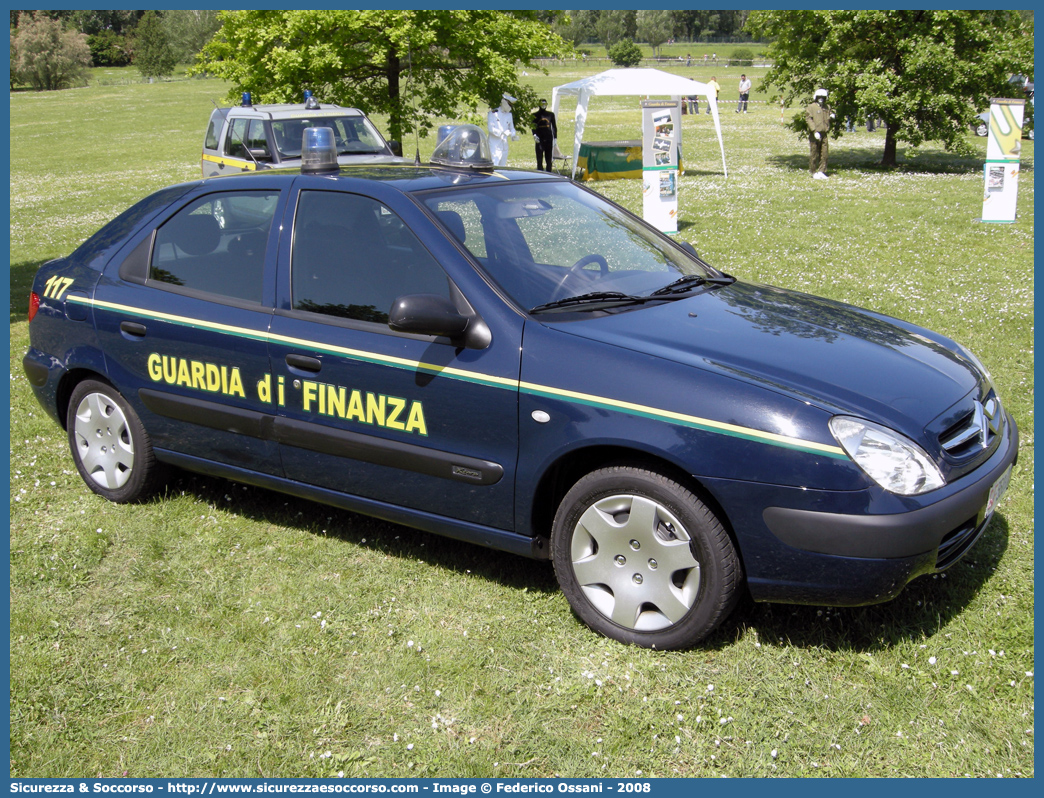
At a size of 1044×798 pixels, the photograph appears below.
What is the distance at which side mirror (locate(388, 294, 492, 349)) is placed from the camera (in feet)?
10.8

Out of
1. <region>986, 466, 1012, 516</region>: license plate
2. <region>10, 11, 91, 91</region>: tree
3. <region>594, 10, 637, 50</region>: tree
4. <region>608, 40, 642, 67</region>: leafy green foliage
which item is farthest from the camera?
<region>594, 10, 637, 50</region>: tree

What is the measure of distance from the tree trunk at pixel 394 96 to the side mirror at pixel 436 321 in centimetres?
1318

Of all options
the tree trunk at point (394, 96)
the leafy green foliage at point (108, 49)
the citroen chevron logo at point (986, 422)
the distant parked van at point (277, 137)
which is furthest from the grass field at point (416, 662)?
the leafy green foliage at point (108, 49)

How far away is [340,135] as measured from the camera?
12789mm

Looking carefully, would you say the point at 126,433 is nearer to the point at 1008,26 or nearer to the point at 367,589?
the point at 367,589

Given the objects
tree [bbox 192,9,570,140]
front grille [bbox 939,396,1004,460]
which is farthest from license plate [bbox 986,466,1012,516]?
tree [bbox 192,9,570,140]

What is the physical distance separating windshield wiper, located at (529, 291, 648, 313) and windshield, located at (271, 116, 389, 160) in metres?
9.28

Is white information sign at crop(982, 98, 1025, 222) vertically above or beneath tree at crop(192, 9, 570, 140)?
beneath

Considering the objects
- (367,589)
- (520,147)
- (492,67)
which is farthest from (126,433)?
(520,147)

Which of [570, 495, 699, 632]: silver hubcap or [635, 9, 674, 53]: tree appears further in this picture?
[635, 9, 674, 53]: tree

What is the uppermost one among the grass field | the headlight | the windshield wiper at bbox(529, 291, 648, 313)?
the windshield wiper at bbox(529, 291, 648, 313)

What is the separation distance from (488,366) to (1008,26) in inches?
795

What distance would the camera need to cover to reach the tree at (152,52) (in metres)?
70.8

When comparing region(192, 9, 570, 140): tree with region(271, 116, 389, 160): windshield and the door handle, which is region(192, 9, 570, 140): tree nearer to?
region(271, 116, 389, 160): windshield
